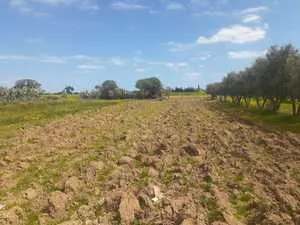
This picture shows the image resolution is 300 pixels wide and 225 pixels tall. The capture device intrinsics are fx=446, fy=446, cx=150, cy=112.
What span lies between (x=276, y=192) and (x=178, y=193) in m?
3.02

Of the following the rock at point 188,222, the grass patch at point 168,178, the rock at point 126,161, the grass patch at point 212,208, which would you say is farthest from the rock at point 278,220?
the rock at point 126,161

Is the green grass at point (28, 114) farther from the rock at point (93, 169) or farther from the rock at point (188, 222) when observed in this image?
the rock at point (188, 222)

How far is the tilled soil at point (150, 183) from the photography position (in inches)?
467

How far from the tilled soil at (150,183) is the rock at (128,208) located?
3cm

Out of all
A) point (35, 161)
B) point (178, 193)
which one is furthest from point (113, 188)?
point (35, 161)

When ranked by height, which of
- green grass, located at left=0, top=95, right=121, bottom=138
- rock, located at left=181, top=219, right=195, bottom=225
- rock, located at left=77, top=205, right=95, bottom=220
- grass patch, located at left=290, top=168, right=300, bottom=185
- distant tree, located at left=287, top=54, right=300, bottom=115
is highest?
distant tree, located at left=287, top=54, right=300, bottom=115

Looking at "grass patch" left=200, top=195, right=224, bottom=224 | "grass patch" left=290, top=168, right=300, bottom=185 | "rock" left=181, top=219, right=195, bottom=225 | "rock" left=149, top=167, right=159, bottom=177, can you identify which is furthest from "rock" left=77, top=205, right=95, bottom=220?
"grass patch" left=290, top=168, right=300, bottom=185

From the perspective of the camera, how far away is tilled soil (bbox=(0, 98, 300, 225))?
467 inches

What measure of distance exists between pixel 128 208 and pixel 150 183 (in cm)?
301

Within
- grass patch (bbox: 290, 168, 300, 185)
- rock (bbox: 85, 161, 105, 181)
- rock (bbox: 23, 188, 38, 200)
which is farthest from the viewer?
rock (bbox: 85, 161, 105, 181)

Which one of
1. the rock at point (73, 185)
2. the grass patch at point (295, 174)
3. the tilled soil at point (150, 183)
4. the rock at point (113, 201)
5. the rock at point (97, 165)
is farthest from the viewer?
the rock at point (97, 165)

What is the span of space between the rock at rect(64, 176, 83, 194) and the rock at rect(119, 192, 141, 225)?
2.14 metres

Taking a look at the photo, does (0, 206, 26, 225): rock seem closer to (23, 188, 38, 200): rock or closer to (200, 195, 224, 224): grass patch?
(23, 188, 38, 200): rock

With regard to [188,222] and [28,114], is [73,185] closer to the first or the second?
[188,222]
